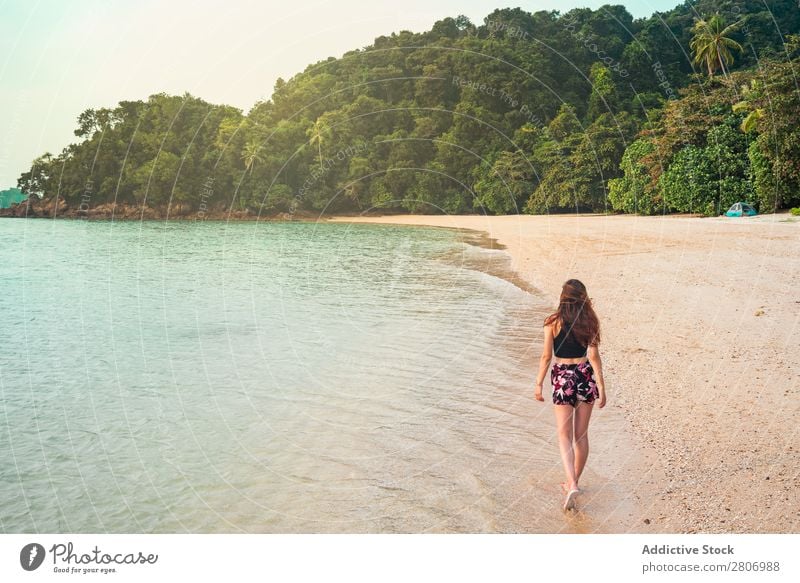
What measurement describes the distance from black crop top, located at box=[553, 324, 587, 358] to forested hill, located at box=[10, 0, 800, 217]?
3442 cm

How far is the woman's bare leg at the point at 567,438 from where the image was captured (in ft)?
18.4

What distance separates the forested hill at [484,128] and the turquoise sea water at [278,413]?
24033 millimetres

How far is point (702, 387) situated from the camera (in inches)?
340

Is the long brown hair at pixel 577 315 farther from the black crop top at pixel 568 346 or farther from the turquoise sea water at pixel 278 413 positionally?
the turquoise sea water at pixel 278 413

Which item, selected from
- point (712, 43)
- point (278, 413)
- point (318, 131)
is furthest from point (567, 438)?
point (318, 131)

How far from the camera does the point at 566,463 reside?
581cm

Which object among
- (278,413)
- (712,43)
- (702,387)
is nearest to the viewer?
(702,387)

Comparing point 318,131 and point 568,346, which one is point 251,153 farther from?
point 568,346

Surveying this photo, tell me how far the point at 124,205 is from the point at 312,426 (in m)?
89.4

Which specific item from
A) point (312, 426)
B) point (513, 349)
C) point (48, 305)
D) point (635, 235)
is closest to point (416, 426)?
point (312, 426)

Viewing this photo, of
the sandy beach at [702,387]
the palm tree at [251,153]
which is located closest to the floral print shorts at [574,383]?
the sandy beach at [702,387]

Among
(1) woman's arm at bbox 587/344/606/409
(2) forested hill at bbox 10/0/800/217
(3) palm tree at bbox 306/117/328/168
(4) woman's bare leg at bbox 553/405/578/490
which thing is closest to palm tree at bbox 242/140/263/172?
(2) forested hill at bbox 10/0/800/217

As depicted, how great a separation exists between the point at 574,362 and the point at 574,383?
0.17 meters
